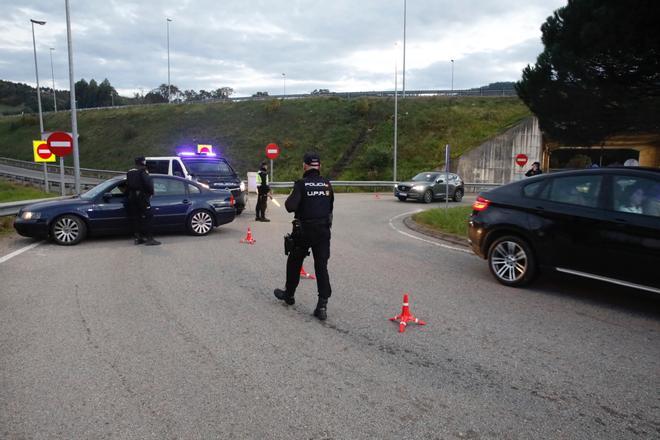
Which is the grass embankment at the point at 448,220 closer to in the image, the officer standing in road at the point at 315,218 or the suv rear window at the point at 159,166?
the officer standing in road at the point at 315,218

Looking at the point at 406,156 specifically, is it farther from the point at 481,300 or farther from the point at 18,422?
the point at 18,422

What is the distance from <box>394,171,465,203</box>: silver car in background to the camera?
890 inches

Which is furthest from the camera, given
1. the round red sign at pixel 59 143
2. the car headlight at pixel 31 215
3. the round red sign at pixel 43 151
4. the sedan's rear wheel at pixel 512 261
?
the round red sign at pixel 43 151

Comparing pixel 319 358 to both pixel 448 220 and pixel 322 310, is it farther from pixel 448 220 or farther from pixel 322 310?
pixel 448 220

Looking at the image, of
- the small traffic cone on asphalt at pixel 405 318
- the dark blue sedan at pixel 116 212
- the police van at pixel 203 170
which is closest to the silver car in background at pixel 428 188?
the police van at pixel 203 170

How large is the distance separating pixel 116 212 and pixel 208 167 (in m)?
6.05

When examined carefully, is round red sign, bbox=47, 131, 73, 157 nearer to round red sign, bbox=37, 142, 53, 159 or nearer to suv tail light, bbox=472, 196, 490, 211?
round red sign, bbox=37, 142, 53, 159

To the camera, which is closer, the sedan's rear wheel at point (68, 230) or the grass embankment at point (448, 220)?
the sedan's rear wheel at point (68, 230)

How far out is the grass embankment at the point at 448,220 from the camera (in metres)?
11.8

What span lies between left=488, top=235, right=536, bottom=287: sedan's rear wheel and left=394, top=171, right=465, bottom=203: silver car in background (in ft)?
52.0

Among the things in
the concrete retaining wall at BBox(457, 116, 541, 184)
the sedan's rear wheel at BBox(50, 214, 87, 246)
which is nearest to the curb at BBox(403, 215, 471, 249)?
the sedan's rear wheel at BBox(50, 214, 87, 246)

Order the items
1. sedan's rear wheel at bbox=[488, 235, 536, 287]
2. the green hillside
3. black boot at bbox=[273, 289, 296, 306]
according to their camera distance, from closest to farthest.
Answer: black boot at bbox=[273, 289, 296, 306]
sedan's rear wheel at bbox=[488, 235, 536, 287]
the green hillside

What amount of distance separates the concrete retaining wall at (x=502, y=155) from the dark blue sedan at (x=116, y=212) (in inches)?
1057

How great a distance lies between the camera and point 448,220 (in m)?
13.0
